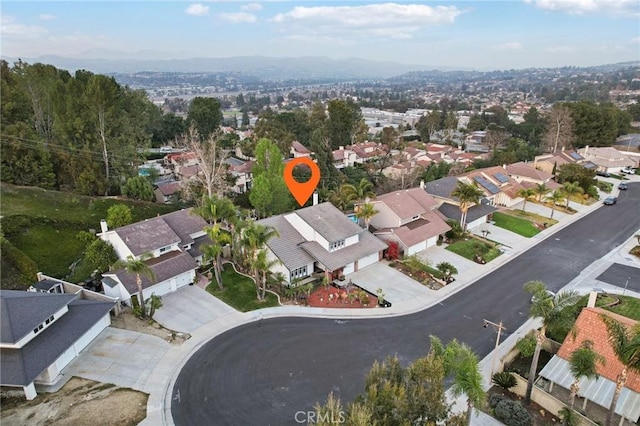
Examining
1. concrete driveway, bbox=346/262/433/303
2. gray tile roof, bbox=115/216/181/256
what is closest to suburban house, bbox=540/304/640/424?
concrete driveway, bbox=346/262/433/303

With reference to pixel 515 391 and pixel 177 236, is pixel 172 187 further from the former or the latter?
pixel 515 391

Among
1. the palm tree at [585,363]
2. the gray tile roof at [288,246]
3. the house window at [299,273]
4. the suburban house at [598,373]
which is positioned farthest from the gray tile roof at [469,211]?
the palm tree at [585,363]

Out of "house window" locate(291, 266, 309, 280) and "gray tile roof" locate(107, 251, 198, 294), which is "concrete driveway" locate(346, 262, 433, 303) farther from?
"gray tile roof" locate(107, 251, 198, 294)

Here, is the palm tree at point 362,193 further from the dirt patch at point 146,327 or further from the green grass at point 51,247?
the green grass at point 51,247

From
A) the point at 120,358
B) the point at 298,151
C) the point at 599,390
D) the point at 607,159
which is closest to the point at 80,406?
the point at 120,358

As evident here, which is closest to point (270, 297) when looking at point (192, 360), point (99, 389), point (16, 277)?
point (192, 360)

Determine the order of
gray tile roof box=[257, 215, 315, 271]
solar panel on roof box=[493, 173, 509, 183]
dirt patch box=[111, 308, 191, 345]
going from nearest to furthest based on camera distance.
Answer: dirt patch box=[111, 308, 191, 345], gray tile roof box=[257, 215, 315, 271], solar panel on roof box=[493, 173, 509, 183]

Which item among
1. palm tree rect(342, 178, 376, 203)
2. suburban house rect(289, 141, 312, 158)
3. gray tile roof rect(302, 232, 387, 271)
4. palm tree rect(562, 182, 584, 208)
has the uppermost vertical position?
suburban house rect(289, 141, 312, 158)
